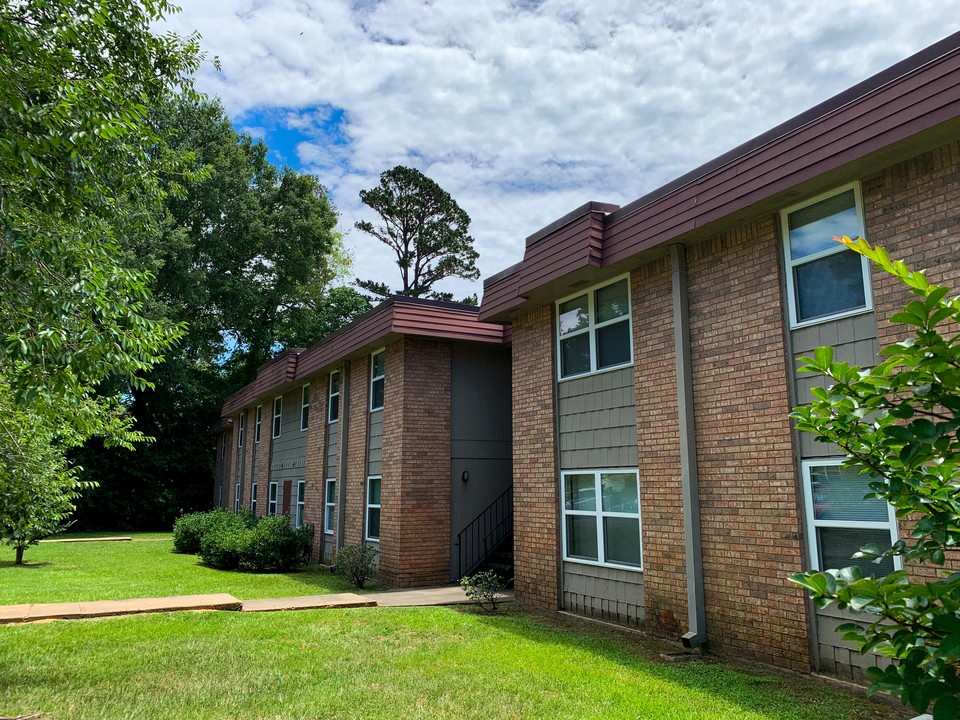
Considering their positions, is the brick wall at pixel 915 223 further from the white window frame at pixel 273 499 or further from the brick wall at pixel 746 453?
the white window frame at pixel 273 499

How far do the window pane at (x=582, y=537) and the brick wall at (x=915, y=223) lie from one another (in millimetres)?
4630

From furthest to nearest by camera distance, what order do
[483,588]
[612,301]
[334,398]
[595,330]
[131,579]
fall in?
[334,398]
[131,579]
[483,588]
[595,330]
[612,301]

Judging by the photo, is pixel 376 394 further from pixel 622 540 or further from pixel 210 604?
pixel 622 540

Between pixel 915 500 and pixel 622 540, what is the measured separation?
8.01 meters

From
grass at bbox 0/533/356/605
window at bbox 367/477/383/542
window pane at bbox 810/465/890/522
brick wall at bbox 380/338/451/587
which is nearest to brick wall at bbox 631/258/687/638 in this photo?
window pane at bbox 810/465/890/522

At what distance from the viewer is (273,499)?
77.6 feet

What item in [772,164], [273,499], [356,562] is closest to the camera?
[772,164]

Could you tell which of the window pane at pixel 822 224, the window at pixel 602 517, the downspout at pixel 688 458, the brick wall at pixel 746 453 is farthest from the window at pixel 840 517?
the window at pixel 602 517

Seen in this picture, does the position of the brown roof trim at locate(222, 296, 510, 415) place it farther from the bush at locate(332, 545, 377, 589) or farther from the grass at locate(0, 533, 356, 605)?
the grass at locate(0, 533, 356, 605)

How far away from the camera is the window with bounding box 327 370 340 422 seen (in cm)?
1853

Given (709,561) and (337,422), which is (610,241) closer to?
(709,561)

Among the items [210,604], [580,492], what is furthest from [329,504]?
[580,492]

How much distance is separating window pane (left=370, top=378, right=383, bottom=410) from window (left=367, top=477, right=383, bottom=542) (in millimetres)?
1618

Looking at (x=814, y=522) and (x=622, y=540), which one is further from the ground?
(x=814, y=522)
